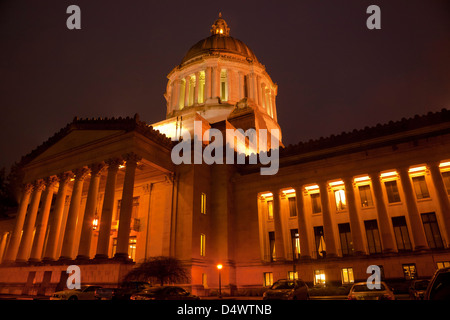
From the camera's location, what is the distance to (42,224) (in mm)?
32656

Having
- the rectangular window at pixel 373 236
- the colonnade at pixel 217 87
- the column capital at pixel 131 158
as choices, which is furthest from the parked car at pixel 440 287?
the colonnade at pixel 217 87

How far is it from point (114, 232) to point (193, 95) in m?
28.1

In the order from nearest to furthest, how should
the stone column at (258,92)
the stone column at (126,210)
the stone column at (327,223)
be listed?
the stone column at (126,210) < the stone column at (327,223) < the stone column at (258,92)

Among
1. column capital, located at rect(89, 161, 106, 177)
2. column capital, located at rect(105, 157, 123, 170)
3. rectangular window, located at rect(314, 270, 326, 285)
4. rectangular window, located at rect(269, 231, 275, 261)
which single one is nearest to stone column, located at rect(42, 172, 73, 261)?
column capital, located at rect(89, 161, 106, 177)

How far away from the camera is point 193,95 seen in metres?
53.6

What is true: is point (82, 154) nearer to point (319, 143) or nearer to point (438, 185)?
point (319, 143)

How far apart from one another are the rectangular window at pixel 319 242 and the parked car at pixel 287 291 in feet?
37.5

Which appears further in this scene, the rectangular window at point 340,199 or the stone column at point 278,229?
the rectangular window at point 340,199

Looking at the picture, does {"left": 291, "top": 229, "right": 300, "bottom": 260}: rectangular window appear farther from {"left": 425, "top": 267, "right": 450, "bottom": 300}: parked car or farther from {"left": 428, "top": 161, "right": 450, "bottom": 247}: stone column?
{"left": 425, "top": 267, "right": 450, "bottom": 300}: parked car

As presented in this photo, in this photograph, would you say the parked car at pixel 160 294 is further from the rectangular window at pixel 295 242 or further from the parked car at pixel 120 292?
the rectangular window at pixel 295 242

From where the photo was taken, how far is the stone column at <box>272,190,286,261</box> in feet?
98.6

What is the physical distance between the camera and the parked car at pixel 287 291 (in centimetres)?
1719

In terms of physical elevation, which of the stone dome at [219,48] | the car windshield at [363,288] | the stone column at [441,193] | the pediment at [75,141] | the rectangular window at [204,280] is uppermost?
the stone dome at [219,48]

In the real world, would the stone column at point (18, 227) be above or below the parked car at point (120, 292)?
above
